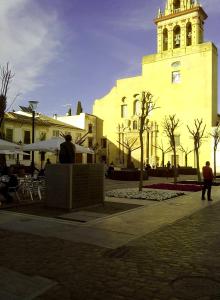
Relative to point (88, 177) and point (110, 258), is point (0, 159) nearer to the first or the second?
point (88, 177)

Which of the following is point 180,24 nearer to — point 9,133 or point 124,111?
point 124,111

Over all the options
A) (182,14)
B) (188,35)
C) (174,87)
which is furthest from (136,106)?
(182,14)

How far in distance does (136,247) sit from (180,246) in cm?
90

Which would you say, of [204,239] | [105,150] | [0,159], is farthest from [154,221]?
[105,150]

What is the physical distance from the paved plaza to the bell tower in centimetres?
5398

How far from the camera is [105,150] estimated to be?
66562mm

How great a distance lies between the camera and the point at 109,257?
20.4 ft

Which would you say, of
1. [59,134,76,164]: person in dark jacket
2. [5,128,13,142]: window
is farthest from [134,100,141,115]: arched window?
[59,134,76,164]: person in dark jacket

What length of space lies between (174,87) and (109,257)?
56.2 meters

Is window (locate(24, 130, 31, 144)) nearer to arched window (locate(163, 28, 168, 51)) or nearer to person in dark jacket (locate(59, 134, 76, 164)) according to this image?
arched window (locate(163, 28, 168, 51))

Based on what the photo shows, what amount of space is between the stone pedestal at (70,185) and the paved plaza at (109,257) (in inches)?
42.3

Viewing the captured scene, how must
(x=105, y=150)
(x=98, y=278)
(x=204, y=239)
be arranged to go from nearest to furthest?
1. (x=98, y=278)
2. (x=204, y=239)
3. (x=105, y=150)

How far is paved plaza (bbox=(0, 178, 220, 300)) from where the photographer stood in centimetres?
464

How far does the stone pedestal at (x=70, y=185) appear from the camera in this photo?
36.4 ft
